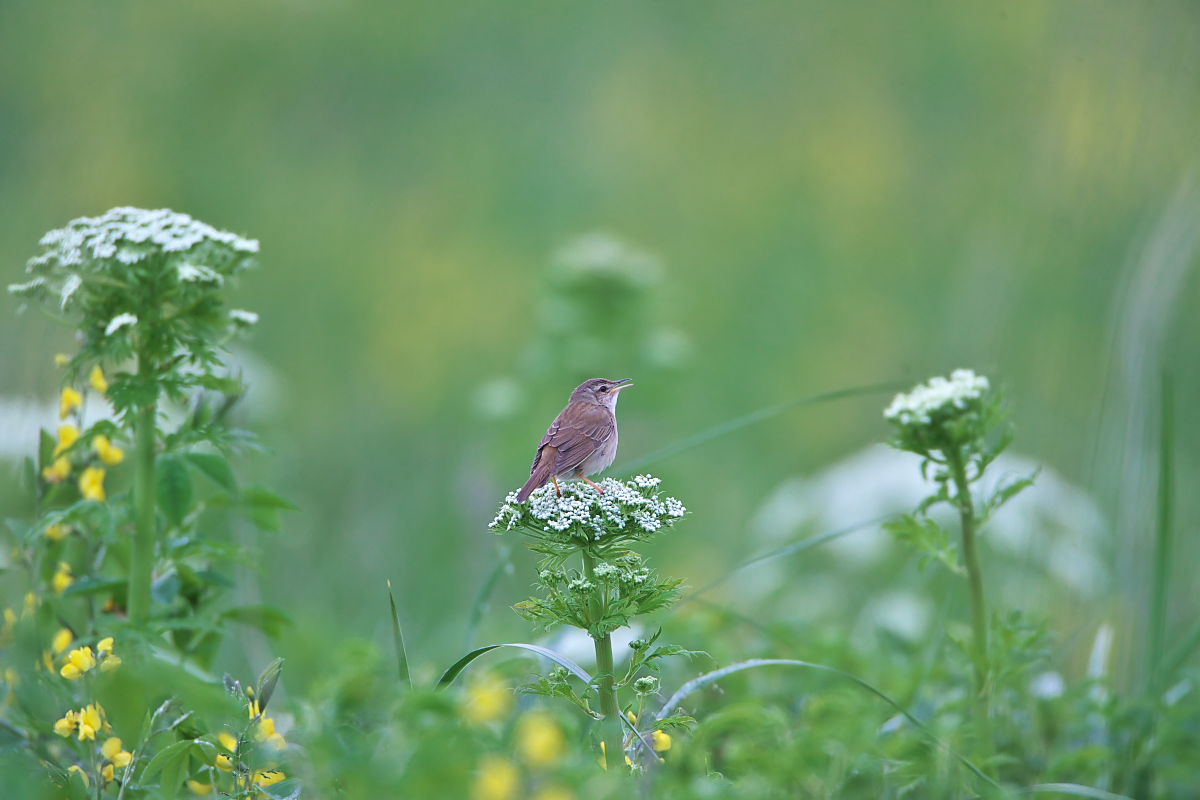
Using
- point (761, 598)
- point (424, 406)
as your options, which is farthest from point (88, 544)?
point (424, 406)

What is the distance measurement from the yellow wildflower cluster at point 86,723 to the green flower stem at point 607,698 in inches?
32.3

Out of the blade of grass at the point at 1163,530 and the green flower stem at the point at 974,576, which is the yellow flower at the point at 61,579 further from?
the blade of grass at the point at 1163,530

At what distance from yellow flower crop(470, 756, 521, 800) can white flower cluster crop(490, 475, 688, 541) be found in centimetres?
55

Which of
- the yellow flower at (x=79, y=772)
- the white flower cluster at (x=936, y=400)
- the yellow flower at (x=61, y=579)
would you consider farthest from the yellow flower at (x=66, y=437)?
the white flower cluster at (x=936, y=400)

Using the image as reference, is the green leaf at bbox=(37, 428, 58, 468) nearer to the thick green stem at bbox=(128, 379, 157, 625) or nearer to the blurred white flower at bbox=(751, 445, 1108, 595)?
the thick green stem at bbox=(128, 379, 157, 625)

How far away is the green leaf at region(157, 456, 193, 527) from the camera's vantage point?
220 centimetres

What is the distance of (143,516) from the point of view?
214 cm

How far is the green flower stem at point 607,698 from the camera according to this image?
5.50 ft

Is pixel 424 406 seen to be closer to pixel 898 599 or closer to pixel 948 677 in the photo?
pixel 898 599

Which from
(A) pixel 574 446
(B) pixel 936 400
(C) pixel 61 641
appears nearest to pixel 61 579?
(C) pixel 61 641

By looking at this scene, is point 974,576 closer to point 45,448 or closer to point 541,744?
point 541,744

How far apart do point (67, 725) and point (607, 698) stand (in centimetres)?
93

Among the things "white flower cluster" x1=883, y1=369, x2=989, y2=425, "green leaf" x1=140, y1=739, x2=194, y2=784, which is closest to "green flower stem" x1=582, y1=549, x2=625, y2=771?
"green leaf" x1=140, y1=739, x2=194, y2=784

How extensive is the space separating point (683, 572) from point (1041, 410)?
1.88 metres
